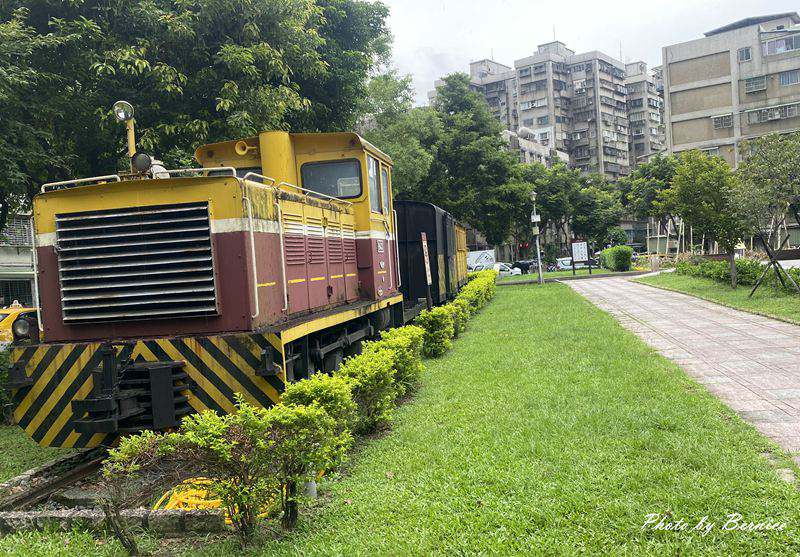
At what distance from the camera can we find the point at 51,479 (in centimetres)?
550

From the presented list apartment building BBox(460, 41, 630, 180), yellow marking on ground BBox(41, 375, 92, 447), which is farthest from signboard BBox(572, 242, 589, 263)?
apartment building BBox(460, 41, 630, 180)

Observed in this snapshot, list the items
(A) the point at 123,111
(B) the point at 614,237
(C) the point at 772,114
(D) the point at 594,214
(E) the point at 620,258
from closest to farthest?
(A) the point at 123,111, (E) the point at 620,258, (C) the point at 772,114, (D) the point at 594,214, (B) the point at 614,237

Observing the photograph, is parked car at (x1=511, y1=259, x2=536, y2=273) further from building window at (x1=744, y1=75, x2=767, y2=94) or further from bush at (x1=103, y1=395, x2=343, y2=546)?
bush at (x1=103, y1=395, x2=343, y2=546)

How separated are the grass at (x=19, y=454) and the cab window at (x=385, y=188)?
532 centimetres

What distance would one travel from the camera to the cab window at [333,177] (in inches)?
326

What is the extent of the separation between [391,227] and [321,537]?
6.72 meters

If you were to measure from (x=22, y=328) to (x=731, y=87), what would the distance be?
5305 cm

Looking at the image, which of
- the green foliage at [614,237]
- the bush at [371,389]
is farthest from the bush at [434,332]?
the green foliage at [614,237]

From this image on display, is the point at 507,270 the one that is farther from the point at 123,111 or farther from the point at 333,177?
the point at 123,111

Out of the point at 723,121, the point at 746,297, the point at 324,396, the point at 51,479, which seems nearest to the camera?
the point at 324,396

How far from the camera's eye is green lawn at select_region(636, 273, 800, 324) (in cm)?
1322

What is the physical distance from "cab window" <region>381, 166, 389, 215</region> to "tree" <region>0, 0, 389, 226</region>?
201 centimetres

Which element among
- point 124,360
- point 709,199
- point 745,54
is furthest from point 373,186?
point 745,54

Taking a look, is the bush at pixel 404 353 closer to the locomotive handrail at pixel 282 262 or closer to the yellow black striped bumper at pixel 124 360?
the locomotive handrail at pixel 282 262
